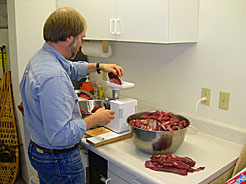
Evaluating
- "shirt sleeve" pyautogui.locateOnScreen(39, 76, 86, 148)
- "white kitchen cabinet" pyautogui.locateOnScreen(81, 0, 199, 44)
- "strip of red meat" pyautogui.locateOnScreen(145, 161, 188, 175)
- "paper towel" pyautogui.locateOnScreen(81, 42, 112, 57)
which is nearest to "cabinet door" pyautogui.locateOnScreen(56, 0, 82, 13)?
"white kitchen cabinet" pyautogui.locateOnScreen(81, 0, 199, 44)

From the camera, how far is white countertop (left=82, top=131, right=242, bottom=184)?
1267mm

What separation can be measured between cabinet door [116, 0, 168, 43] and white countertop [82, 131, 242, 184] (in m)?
0.67

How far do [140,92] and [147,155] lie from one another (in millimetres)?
838

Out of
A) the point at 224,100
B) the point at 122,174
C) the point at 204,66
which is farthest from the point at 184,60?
→ the point at 122,174

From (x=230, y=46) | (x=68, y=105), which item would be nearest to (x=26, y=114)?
(x=68, y=105)

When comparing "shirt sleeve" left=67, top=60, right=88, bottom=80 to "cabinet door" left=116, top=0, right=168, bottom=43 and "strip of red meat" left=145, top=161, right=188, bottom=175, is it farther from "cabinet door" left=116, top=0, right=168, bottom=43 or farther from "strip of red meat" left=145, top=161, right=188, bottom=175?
"strip of red meat" left=145, top=161, right=188, bottom=175

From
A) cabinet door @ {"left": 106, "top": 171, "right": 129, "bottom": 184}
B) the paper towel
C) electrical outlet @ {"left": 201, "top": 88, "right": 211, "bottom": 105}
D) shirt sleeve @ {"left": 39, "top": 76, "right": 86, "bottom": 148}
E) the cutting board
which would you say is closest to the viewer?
shirt sleeve @ {"left": 39, "top": 76, "right": 86, "bottom": 148}

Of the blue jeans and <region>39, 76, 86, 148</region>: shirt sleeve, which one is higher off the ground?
<region>39, 76, 86, 148</region>: shirt sleeve

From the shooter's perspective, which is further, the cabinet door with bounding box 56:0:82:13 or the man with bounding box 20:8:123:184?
the cabinet door with bounding box 56:0:82:13

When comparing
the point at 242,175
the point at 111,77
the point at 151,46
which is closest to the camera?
the point at 242,175

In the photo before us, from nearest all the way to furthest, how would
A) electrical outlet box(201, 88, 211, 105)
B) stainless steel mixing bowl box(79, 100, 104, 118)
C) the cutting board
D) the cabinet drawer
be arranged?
the cabinet drawer → the cutting board → electrical outlet box(201, 88, 211, 105) → stainless steel mixing bowl box(79, 100, 104, 118)

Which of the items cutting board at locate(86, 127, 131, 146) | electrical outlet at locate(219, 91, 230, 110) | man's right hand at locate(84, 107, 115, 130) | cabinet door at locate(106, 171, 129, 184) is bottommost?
cabinet door at locate(106, 171, 129, 184)

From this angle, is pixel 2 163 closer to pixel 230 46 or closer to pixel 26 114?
pixel 26 114

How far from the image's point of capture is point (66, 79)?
122cm
